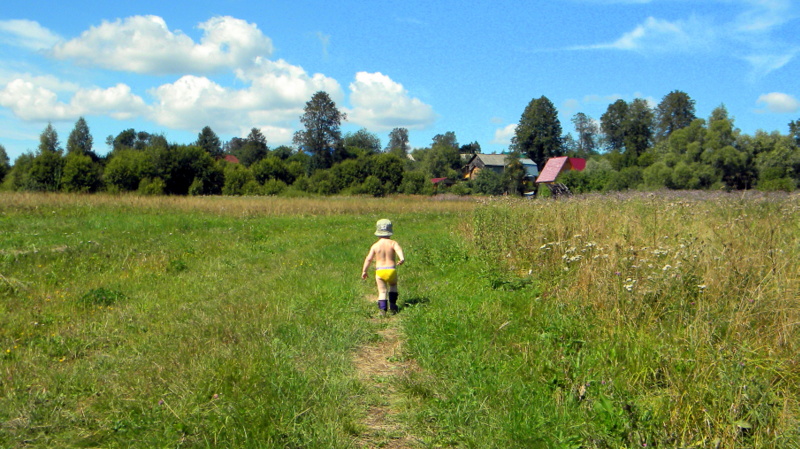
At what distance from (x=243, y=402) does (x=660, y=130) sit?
3821 inches

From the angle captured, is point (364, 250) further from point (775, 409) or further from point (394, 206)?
point (394, 206)

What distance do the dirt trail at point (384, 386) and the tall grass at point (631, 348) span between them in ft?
0.70

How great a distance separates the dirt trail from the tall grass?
0.21 m

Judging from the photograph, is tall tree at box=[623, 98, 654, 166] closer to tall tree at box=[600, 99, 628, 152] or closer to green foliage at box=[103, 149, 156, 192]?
tall tree at box=[600, 99, 628, 152]

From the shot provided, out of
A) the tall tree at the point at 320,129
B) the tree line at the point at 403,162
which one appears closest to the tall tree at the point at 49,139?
the tree line at the point at 403,162

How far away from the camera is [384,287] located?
7246 millimetres

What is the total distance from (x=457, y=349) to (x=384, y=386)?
93 cm

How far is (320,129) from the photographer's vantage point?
7906 centimetres

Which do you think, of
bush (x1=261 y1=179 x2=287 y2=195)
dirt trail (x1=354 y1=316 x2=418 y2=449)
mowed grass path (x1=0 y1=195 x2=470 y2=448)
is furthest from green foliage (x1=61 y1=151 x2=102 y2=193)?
dirt trail (x1=354 y1=316 x2=418 y2=449)

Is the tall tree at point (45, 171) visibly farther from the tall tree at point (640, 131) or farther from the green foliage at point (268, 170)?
the tall tree at point (640, 131)

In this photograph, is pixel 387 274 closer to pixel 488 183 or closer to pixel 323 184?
pixel 488 183

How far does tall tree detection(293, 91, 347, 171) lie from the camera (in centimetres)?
7794

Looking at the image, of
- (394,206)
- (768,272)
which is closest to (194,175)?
(394,206)

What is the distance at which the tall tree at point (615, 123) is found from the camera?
4107 inches
